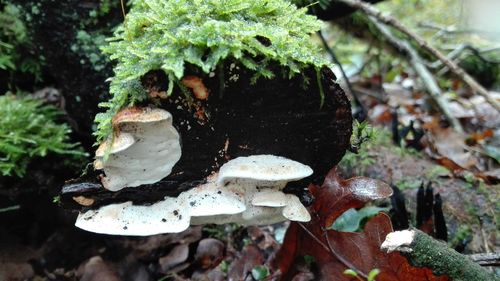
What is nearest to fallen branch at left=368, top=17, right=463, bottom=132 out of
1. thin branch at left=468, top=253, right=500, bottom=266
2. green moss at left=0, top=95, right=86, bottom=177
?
thin branch at left=468, top=253, right=500, bottom=266

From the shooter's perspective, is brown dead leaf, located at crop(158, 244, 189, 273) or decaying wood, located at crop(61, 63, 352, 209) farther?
brown dead leaf, located at crop(158, 244, 189, 273)

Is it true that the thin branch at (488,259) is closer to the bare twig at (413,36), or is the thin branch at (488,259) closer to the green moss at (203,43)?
the green moss at (203,43)

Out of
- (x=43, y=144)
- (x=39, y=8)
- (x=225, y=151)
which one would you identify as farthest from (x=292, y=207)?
(x=39, y=8)

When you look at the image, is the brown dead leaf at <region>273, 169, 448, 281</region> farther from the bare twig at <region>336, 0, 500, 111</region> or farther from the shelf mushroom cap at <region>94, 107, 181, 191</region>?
the bare twig at <region>336, 0, 500, 111</region>

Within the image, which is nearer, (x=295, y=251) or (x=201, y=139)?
(x=201, y=139)

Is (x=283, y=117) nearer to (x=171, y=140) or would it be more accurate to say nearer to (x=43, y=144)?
(x=171, y=140)

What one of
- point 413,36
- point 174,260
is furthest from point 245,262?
point 413,36
